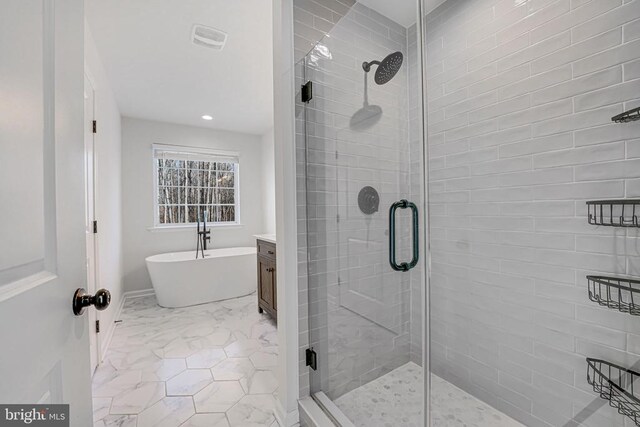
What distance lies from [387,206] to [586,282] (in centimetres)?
99

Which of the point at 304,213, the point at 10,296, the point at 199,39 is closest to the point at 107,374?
the point at 304,213

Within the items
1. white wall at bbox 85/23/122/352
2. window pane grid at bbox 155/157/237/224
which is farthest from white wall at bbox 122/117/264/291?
white wall at bbox 85/23/122/352

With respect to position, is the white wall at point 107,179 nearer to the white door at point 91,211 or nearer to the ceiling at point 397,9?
the white door at point 91,211

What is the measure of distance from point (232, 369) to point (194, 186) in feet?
10.5

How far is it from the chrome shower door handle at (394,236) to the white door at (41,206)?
1.34 metres

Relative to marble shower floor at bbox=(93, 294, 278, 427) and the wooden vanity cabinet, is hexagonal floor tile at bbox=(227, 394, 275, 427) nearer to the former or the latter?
marble shower floor at bbox=(93, 294, 278, 427)

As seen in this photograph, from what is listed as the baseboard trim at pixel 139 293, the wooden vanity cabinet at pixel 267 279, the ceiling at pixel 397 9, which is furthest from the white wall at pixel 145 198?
the ceiling at pixel 397 9

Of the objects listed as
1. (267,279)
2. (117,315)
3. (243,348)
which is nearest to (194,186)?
(117,315)

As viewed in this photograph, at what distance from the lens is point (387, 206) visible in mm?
1627

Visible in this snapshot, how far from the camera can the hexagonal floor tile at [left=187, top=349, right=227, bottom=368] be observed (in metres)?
2.15

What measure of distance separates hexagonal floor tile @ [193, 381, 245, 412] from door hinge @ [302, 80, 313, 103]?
1.90 m

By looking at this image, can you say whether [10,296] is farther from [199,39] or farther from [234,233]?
[234,233]

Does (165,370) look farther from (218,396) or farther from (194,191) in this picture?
(194,191)

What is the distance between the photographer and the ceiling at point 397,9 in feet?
5.68
